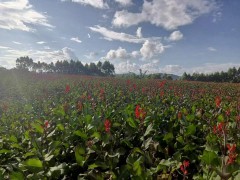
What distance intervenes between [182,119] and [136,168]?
181 centimetres

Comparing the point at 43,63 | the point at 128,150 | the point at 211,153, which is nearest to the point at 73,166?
the point at 128,150

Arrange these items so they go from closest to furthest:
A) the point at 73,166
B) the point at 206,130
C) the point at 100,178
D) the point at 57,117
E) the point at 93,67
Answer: the point at 100,178
the point at 73,166
the point at 206,130
the point at 57,117
the point at 93,67

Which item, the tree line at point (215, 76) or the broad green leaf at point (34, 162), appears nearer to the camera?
the broad green leaf at point (34, 162)

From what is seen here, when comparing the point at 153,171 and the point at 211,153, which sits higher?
the point at 211,153

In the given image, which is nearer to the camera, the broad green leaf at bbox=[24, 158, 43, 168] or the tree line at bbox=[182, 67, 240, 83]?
the broad green leaf at bbox=[24, 158, 43, 168]

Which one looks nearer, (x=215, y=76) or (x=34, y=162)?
(x=34, y=162)

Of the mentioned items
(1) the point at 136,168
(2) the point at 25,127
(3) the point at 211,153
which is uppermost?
(3) the point at 211,153

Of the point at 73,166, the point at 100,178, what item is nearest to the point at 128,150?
the point at 73,166

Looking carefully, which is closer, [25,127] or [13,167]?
[13,167]

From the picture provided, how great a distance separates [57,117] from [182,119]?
101 inches

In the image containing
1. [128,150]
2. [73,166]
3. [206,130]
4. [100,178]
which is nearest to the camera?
[100,178]

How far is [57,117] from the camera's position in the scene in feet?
16.9

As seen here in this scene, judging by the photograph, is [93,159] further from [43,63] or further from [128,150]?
[43,63]

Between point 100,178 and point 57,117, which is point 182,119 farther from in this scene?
point 57,117
